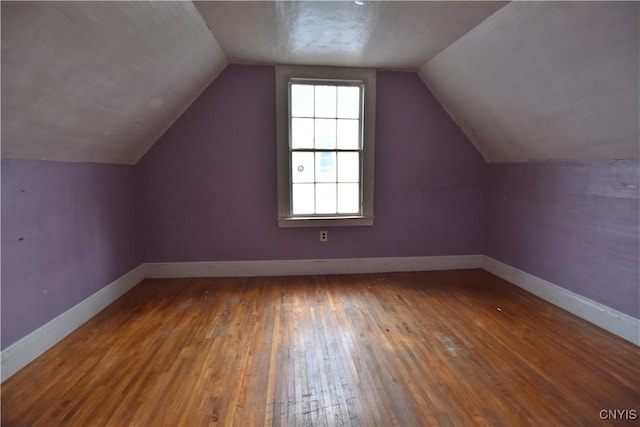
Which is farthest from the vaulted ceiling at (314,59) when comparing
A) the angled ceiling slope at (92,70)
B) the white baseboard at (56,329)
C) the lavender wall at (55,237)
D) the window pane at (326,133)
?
the white baseboard at (56,329)

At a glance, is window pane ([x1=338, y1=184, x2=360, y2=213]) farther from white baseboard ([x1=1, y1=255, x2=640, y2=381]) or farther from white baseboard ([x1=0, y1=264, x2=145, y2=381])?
white baseboard ([x1=0, y1=264, x2=145, y2=381])

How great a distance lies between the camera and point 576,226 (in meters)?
2.72

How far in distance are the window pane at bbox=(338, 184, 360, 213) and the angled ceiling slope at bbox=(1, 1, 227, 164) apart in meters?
1.91

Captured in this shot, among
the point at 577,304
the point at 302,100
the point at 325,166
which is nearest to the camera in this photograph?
the point at 577,304

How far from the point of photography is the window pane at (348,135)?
3.66m

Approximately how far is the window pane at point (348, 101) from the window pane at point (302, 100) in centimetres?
33

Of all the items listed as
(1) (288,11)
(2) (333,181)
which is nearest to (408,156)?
(2) (333,181)

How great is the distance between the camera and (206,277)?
3592 mm

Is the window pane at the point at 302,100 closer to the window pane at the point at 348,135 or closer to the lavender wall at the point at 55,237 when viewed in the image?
the window pane at the point at 348,135

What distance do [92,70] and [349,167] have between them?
8.20ft

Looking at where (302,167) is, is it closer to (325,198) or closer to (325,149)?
(325,149)

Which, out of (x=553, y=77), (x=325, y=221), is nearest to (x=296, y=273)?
(x=325, y=221)

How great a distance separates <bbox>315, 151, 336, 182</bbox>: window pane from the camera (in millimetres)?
3658

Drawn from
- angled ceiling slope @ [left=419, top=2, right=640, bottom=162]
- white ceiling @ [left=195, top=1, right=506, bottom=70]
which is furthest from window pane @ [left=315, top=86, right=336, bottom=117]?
angled ceiling slope @ [left=419, top=2, right=640, bottom=162]
